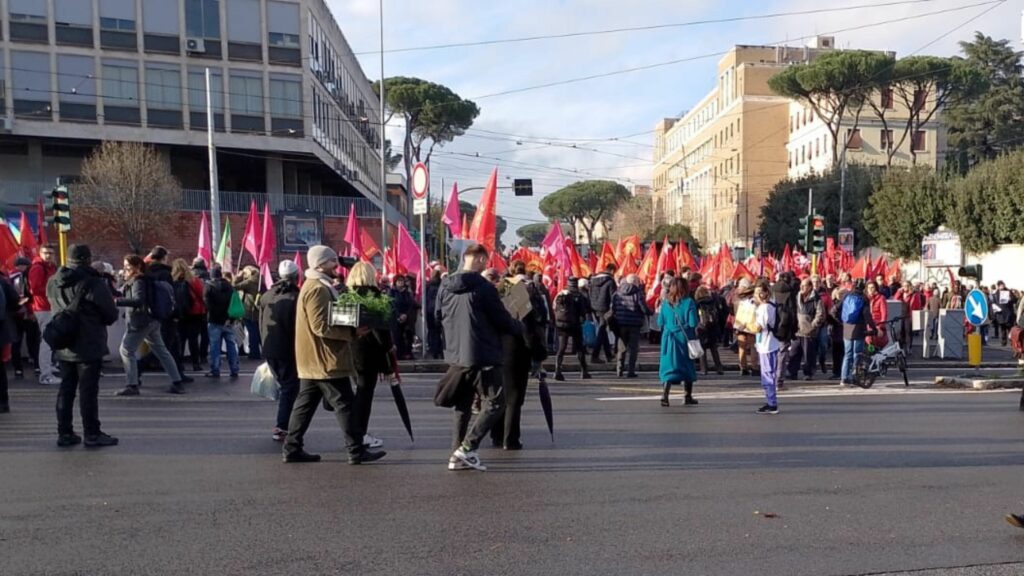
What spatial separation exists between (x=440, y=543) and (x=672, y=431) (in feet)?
14.1

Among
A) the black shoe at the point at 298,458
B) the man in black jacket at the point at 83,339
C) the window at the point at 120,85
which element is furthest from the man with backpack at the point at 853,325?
the window at the point at 120,85

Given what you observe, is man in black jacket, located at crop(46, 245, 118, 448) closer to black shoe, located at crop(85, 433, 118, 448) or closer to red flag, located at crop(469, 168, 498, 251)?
black shoe, located at crop(85, 433, 118, 448)

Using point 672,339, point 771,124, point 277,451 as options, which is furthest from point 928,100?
point 277,451

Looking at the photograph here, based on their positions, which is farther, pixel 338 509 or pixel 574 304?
pixel 574 304

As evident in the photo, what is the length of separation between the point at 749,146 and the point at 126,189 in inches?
2078

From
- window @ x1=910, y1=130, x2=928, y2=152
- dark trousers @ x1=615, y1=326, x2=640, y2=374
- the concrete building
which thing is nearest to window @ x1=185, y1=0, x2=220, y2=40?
the concrete building

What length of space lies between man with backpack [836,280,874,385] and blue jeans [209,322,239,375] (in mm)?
9012

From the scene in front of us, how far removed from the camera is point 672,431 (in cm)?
899

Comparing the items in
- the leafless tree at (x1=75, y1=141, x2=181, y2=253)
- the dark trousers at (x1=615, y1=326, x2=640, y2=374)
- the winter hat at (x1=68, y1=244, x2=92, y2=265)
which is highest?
the leafless tree at (x1=75, y1=141, x2=181, y2=253)

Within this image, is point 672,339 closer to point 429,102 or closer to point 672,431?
point 672,431

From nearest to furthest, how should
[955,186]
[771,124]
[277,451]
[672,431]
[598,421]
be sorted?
1. [277,451]
2. [672,431]
3. [598,421]
4. [955,186]
5. [771,124]

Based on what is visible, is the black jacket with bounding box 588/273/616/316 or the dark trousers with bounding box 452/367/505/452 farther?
the black jacket with bounding box 588/273/616/316

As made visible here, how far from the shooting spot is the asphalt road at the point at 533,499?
4965 mm

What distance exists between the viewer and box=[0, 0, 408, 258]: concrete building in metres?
36.7
